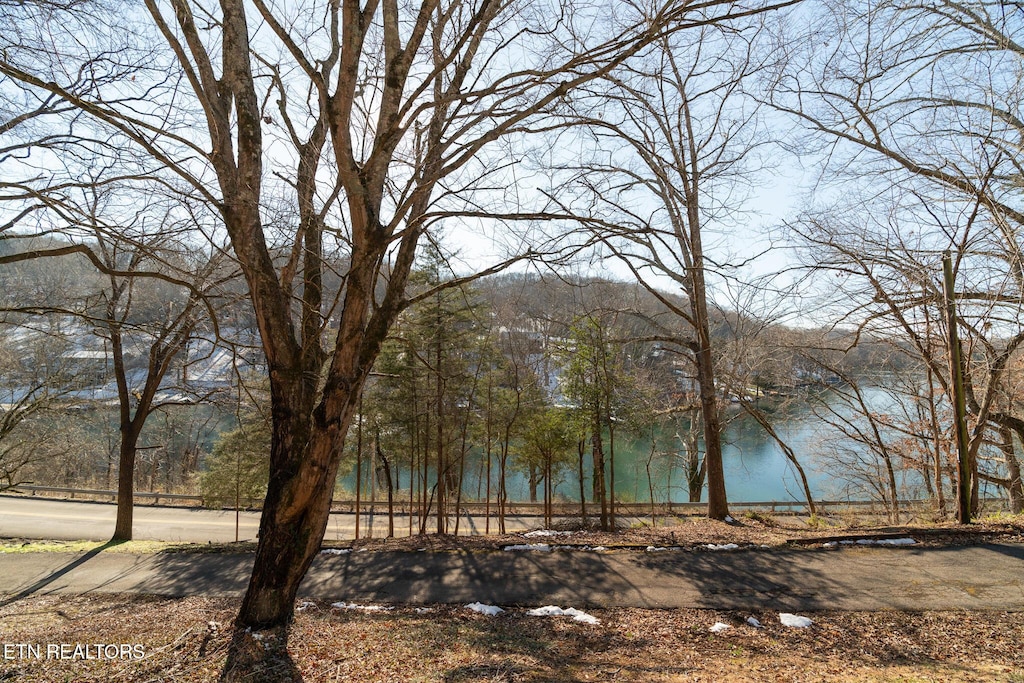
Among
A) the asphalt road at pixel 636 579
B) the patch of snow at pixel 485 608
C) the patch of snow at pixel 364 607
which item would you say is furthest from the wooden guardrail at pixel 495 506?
the patch of snow at pixel 485 608

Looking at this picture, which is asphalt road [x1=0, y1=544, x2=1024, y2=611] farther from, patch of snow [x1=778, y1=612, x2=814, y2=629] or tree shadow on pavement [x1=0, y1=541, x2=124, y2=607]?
patch of snow [x1=778, y1=612, x2=814, y2=629]

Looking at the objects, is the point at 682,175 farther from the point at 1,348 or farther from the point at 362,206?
the point at 1,348

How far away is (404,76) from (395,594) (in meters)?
5.69

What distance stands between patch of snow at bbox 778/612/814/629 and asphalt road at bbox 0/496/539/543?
37.7 feet

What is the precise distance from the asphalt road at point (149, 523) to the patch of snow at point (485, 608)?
914 cm

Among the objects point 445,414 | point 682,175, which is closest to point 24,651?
point 682,175

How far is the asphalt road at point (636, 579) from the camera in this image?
5.63m

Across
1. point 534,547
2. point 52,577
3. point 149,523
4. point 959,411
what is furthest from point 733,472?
point 52,577

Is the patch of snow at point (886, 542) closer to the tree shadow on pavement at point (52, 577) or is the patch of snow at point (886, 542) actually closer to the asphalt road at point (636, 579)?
the asphalt road at point (636, 579)

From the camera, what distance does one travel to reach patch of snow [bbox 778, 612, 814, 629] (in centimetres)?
495

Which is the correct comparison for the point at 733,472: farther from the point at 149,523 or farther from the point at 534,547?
the point at 149,523

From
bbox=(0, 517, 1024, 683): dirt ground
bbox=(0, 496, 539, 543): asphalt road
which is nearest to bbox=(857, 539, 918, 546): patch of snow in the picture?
bbox=(0, 517, 1024, 683): dirt ground

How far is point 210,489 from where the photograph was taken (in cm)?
1777

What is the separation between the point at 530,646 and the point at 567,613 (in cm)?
117
